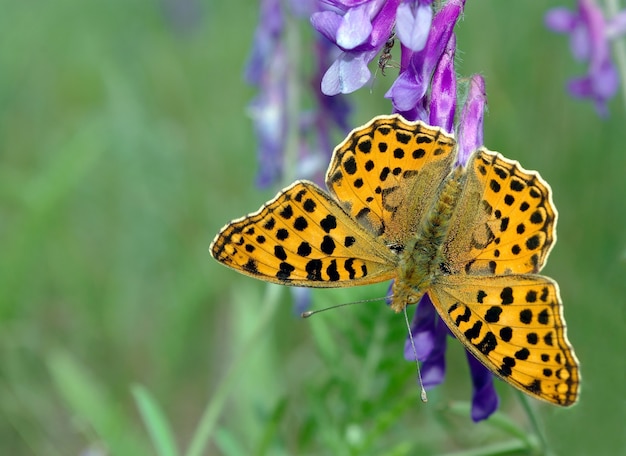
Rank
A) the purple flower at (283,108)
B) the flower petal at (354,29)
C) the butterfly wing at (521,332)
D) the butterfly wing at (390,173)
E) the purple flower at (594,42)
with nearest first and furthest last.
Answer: the butterfly wing at (521,332) → the flower petal at (354,29) → the butterfly wing at (390,173) → the purple flower at (594,42) → the purple flower at (283,108)

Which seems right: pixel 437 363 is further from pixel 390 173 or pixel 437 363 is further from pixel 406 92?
pixel 406 92

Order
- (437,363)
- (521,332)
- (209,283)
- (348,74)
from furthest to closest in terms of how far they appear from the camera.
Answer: (209,283) < (437,363) < (348,74) < (521,332)

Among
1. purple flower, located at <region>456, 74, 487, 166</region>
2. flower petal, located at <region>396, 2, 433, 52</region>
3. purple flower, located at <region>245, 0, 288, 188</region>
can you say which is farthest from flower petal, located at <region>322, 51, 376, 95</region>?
purple flower, located at <region>245, 0, 288, 188</region>

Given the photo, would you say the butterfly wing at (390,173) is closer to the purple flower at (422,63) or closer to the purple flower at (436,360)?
the purple flower at (422,63)

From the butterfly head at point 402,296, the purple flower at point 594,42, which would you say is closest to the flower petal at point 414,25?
the butterfly head at point 402,296

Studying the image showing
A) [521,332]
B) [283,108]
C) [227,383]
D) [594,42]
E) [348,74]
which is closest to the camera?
[521,332]

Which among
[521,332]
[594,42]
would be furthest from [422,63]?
[594,42]
